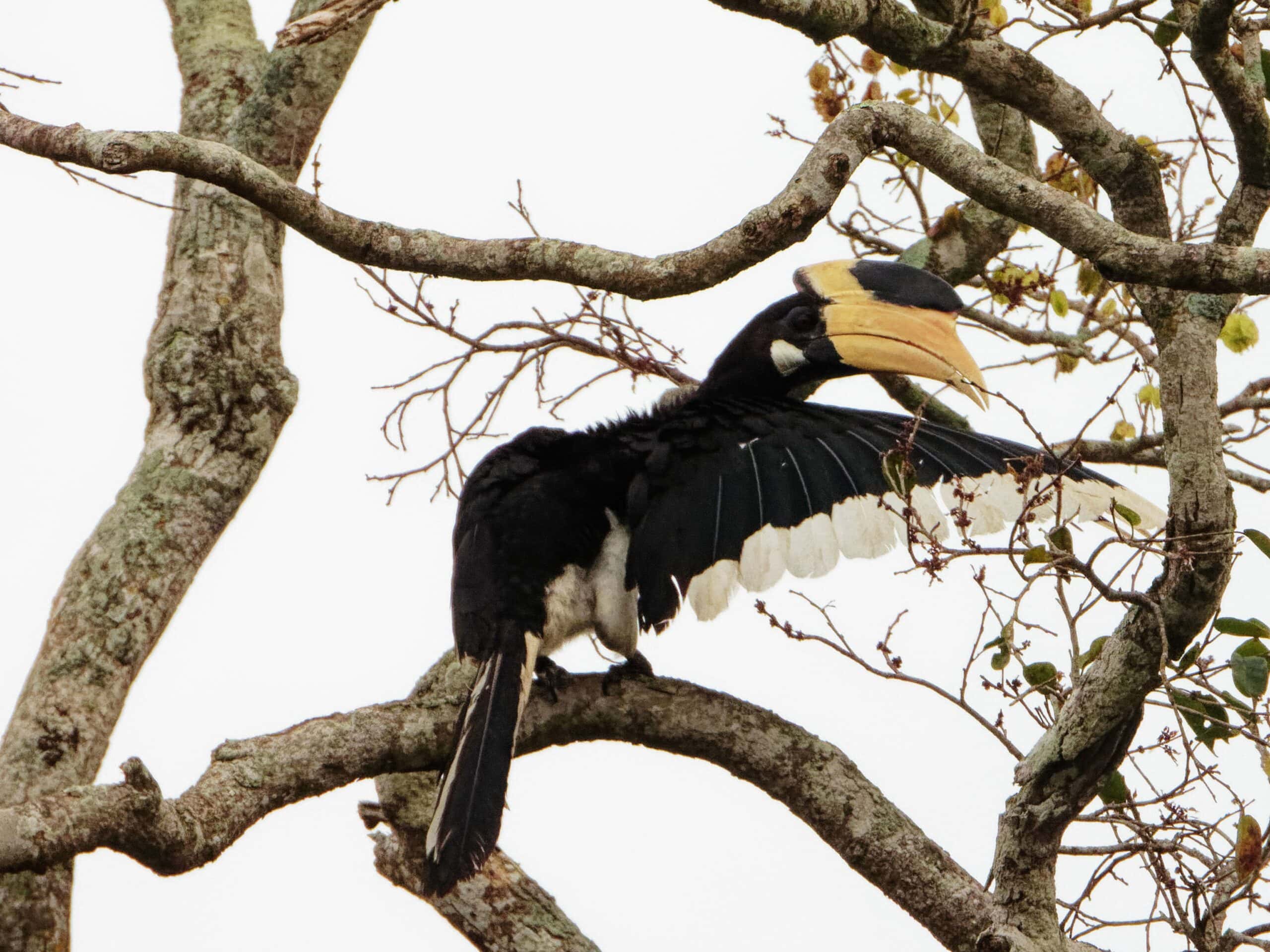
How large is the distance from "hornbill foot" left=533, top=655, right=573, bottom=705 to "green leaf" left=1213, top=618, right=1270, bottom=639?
1.40m

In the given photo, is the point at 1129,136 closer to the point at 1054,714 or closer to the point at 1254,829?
the point at 1054,714

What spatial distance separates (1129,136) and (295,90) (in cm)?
256

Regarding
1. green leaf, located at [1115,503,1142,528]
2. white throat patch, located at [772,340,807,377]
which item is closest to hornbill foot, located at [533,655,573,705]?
white throat patch, located at [772,340,807,377]

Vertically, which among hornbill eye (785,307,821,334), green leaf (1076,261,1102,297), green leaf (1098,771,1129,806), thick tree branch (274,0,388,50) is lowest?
green leaf (1098,771,1129,806)

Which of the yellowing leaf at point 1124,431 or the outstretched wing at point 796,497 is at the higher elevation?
the yellowing leaf at point 1124,431

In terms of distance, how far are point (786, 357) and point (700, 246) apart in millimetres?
1376

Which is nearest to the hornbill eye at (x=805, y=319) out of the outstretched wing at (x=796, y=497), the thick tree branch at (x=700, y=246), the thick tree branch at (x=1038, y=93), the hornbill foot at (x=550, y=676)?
the outstretched wing at (x=796, y=497)

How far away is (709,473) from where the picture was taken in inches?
141

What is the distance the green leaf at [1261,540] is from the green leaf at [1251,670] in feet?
0.65

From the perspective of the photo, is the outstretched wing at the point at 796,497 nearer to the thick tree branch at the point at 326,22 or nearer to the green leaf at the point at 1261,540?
the green leaf at the point at 1261,540

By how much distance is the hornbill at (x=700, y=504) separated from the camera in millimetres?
3168

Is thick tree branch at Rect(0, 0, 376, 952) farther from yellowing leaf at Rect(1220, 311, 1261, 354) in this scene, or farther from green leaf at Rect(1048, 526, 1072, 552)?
yellowing leaf at Rect(1220, 311, 1261, 354)

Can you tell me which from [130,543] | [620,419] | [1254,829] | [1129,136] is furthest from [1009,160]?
[130,543]

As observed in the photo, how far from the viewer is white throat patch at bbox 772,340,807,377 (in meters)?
4.08
